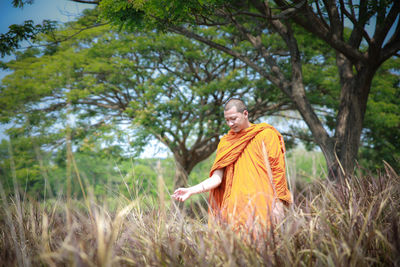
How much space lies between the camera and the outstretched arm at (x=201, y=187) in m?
2.43

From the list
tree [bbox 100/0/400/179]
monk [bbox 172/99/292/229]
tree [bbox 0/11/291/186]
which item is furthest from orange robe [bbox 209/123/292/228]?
tree [bbox 0/11/291/186]

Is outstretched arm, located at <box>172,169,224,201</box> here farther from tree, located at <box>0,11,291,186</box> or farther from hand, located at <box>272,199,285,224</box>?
tree, located at <box>0,11,291,186</box>

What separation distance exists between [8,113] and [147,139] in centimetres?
484

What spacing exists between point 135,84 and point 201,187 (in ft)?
27.0

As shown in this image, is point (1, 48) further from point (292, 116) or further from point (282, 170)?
point (292, 116)

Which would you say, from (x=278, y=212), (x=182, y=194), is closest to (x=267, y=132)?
(x=278, y=212)

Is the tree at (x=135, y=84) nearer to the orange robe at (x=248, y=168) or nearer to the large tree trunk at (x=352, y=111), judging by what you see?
the large tree trunk at (x=352, y=111)

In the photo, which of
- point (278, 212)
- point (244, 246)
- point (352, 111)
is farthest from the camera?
point (352, 111)

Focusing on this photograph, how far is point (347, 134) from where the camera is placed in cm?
653

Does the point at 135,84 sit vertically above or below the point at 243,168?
above

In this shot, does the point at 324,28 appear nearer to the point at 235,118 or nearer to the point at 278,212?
the point at 235,118

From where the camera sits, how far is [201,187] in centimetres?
260

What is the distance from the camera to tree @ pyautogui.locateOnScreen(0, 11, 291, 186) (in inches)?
352

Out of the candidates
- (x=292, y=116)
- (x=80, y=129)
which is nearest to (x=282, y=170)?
(x=80, y=129)
